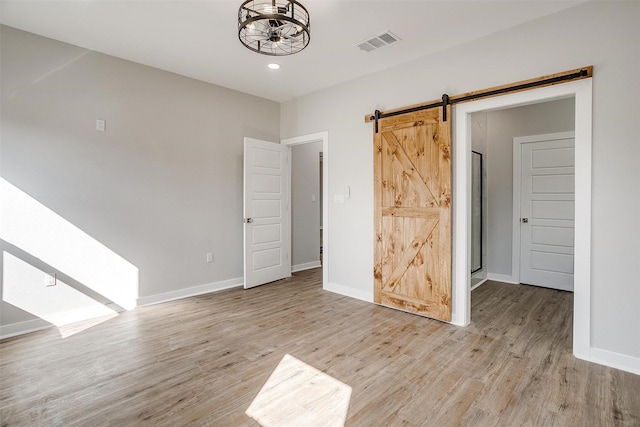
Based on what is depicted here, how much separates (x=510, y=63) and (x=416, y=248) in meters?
2.03

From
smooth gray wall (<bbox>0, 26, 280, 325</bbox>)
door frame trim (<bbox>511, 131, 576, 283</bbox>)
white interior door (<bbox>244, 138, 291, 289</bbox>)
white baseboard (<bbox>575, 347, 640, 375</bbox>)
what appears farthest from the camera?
door frame trim (<bbox>511, 131, 576, 283</bbox>)

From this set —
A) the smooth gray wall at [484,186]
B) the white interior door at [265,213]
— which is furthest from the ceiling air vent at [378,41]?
the smooth gray wall at [484,186]

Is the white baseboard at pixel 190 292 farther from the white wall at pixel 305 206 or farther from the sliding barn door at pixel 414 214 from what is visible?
the sliding barn door at pixel 414 214

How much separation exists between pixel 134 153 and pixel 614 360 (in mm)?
5045

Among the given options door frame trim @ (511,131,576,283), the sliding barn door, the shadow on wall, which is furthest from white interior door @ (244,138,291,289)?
door frame trim @ (511,131,576,283)

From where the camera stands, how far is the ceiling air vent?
314 centimetres

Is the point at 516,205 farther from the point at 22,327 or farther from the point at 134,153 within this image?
the point at 22,327

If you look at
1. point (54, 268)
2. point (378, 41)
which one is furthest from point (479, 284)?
point (54, 268)

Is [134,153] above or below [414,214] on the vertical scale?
above

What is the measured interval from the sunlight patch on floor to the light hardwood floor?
4cm

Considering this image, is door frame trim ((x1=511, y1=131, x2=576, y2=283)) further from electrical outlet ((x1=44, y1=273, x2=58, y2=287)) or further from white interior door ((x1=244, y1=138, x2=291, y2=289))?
electrical outlet ((x1=44, y1=273, x2=58, y2=287))

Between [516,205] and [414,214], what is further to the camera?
[516,205]

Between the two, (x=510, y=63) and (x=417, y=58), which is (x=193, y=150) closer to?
(x=417, y=58)

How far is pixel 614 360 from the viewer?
8.04 ft
